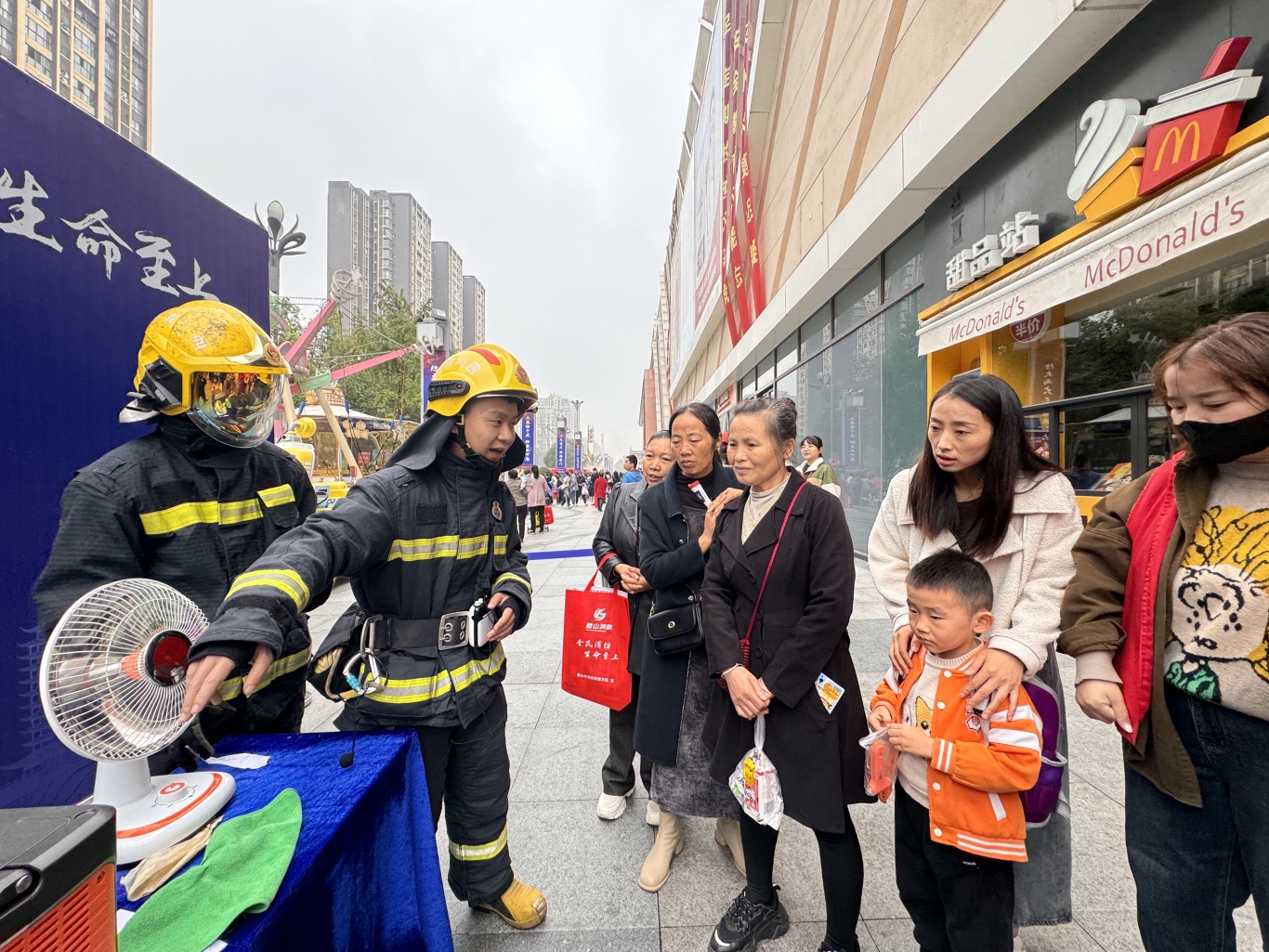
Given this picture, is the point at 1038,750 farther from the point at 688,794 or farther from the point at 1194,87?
the point at 1194,87

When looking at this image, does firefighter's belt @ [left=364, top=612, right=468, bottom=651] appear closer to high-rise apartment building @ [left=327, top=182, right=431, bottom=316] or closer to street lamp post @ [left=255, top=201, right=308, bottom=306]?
street lamp post @ [left=255, top=201, right=308, bottom=306]

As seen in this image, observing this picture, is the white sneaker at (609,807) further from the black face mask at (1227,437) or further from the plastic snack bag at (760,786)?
the black face mask at (1227,437)

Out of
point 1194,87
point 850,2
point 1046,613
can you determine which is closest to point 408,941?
point 1046,613

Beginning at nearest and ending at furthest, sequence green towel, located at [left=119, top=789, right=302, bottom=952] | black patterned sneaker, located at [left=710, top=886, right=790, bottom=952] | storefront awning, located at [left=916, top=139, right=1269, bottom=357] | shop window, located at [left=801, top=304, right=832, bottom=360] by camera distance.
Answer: green towel, located at [left=119, top=789, right=302, bottom=952] → black patterned sneaker, located at [left=710, top=886, right=790, bottom=952] → storefront awning, located at [left=916, top=139, right=1269, bottom=357] → shop window, located at [left=801, top=304, right=832, bottom=360]

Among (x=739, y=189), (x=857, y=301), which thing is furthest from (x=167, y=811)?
(x=739, y=189)

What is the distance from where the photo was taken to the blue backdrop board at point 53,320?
2207 mm

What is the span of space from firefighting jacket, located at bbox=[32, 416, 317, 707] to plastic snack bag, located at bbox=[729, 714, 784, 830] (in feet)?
4.62

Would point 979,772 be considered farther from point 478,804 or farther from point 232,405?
point 232,405

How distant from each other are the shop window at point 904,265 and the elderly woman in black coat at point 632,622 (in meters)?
6.04

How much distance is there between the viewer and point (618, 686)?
2.51 m

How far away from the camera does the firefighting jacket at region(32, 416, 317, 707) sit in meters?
1.39

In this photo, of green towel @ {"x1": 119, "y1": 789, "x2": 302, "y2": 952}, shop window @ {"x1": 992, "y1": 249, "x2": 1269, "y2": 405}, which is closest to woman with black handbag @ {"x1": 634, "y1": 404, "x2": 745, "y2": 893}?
green towel @ {"x1": 119, "y1": 789, "x2": 302, "y2": 952}

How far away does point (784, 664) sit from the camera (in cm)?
168

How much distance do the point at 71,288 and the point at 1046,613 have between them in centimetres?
397
